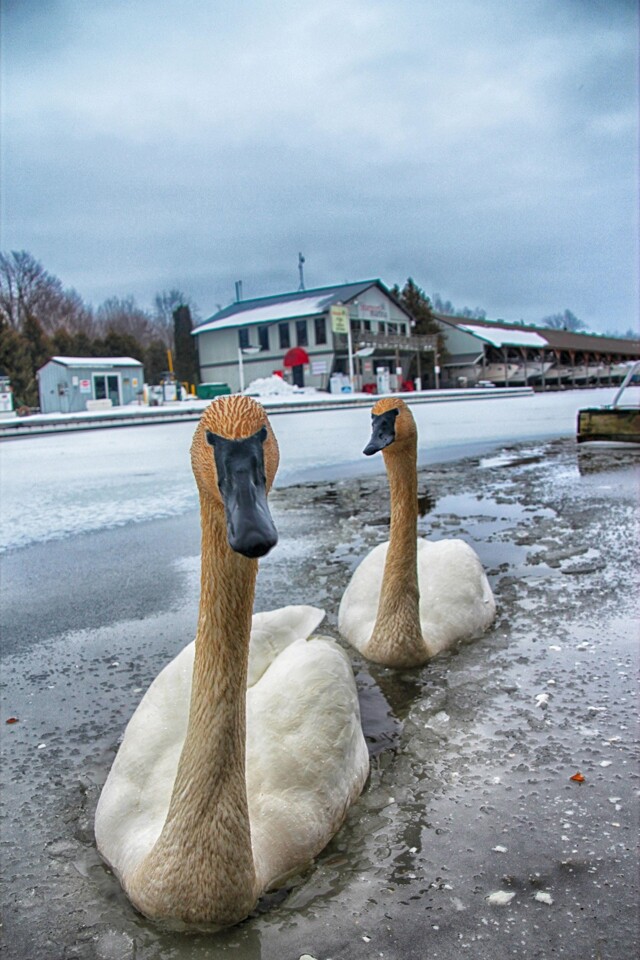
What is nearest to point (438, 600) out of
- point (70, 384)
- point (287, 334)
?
point (70, 384)

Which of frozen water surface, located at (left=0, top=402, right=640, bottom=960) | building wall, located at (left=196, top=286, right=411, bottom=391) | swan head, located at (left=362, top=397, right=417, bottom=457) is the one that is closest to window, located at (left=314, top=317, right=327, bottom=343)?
building wall, located at (left=196, top=286, right=411, bottom=391)

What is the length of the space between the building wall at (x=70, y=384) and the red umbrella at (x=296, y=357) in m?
10.3

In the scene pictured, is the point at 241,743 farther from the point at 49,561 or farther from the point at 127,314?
the point at 127,314

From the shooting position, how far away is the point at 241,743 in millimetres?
2166

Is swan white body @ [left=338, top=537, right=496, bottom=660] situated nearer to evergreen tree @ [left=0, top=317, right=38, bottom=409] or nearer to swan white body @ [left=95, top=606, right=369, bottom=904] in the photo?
swan white body @ [left=95, top=606, right=369, bottom=904]

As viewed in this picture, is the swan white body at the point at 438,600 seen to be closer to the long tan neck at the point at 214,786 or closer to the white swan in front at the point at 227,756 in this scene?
the white swan in front at the point at 227,756

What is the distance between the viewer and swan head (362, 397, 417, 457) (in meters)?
4.10

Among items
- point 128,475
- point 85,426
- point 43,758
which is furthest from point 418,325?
point 43,758

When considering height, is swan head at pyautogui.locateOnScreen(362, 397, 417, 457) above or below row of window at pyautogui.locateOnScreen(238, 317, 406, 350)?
below

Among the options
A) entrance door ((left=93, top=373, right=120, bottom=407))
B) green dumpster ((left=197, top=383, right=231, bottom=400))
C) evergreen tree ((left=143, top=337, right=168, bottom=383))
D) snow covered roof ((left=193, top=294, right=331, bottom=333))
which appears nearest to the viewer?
entrance door ((left=93, top=373, right=120, bottom=407))

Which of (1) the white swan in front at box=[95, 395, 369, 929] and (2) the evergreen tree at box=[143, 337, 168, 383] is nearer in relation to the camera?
(1) the white swan in front at box=[95, 395, 369, 929]

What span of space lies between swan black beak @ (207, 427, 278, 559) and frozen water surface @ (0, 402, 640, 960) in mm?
1196

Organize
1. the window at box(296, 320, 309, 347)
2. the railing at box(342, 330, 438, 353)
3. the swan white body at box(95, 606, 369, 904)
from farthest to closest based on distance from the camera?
the window at box(296, 320, 309, 347) → the railing at box(342, 330, 438, 353) → the swan white body at box(95, 606, 369, 904)

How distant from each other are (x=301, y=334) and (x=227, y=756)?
48.5 metres
